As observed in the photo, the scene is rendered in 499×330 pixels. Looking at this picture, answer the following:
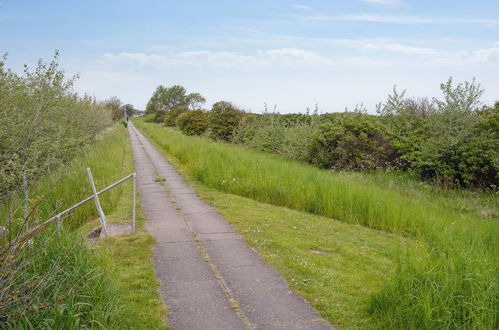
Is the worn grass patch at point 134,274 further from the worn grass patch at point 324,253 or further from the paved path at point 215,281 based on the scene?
the worn grass patch at point 324,253

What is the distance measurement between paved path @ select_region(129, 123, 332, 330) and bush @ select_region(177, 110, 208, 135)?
30.3 m

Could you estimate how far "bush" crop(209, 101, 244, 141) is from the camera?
1194 inches

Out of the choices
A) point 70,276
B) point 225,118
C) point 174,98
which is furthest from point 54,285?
point 174,98

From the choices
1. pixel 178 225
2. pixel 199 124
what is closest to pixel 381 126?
pixel 178 225

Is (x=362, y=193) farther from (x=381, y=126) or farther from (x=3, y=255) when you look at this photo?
(x=381, y=126)

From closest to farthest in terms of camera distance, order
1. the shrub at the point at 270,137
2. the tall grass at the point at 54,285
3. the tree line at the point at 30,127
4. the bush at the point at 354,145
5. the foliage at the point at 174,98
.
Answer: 1. the tall grass at the point at 54,285
2. the tree line at the point at 30,127
3. the bush at the point at 354,145
4. the shrub at the point at 270,137
5. the foliage at the point at 174,98

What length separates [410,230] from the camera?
8844 millimetres

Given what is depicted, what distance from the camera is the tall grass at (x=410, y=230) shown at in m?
4.10

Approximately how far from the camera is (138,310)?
15.1ft

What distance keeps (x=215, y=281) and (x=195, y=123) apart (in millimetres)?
35139

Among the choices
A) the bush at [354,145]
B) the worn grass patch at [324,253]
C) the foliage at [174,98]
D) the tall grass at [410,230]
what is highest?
the foliage at [174,98]

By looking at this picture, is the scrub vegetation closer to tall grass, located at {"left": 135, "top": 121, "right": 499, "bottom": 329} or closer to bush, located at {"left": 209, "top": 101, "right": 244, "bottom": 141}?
tall grass, located at {"left": 135, "top": 121, "right": 499, "bottom": 329}

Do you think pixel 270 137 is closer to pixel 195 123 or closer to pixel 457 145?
pixel 457 145

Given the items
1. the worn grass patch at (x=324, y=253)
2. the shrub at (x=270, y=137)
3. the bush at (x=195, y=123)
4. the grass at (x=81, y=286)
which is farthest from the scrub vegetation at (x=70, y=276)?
the bush at (x=195, y=123)
